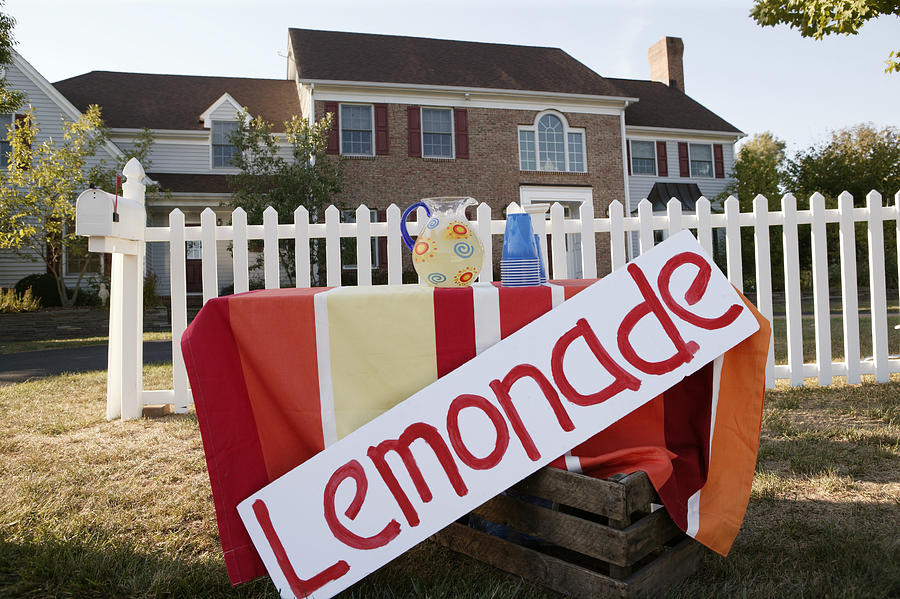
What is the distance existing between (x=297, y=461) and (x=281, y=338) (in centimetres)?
38

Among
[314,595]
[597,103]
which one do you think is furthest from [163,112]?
[314,595]

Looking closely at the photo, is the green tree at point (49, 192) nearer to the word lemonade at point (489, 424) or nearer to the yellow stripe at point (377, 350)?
the yellow stripe at point (377, 350)

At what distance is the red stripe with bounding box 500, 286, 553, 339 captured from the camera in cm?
168

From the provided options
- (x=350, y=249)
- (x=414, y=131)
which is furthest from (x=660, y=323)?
(x=414, y=131)

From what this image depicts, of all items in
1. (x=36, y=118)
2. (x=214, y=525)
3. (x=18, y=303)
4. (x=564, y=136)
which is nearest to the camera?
(x=214, y=525)

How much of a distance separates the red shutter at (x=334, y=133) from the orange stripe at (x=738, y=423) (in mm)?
14830

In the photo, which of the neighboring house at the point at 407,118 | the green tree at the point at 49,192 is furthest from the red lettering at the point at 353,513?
the neighboring house at the point at 407,118

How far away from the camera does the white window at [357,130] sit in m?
15.8

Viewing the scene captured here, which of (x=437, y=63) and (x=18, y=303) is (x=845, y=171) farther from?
(x=18, y=303)

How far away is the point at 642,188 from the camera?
65.7ft

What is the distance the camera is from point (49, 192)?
12.1m

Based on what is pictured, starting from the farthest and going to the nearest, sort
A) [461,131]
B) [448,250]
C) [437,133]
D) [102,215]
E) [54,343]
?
[461,131] < [437,133] < [54,343] < [102,215] < [448,250]

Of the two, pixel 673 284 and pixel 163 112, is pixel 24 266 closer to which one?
pixel 163 112

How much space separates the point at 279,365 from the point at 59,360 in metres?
7.06
